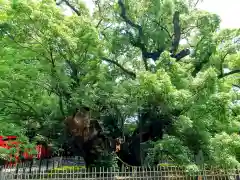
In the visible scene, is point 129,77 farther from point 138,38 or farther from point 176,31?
point 176,31

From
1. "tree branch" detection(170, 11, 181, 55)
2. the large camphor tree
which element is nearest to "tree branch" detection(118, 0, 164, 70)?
the large camphor tree

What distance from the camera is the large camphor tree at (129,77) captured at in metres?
11.3

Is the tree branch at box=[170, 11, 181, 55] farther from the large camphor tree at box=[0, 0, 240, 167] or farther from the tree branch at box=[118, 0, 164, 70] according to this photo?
the tree branch at box=[118, 0, 164, 70]

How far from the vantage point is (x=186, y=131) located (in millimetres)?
12281

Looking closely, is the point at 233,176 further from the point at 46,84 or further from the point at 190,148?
the point at 46,84

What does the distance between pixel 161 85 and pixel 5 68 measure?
647 cm

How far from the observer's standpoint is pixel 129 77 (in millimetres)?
15328

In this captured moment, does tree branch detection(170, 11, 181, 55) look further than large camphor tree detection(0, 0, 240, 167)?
Yes

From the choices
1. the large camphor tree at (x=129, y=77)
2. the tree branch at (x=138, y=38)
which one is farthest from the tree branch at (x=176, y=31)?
the tree branch at (x=138, y=38)

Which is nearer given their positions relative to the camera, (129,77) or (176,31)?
(176,31)

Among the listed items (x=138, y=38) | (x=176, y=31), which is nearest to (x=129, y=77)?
(x=138, y=38)

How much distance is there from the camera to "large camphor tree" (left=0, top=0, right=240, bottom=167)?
37.1ft

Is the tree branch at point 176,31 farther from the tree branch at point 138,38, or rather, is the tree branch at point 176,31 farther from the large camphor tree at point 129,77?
the tree branch at point 138,38

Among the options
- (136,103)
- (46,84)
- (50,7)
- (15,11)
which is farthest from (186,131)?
(15,11)
